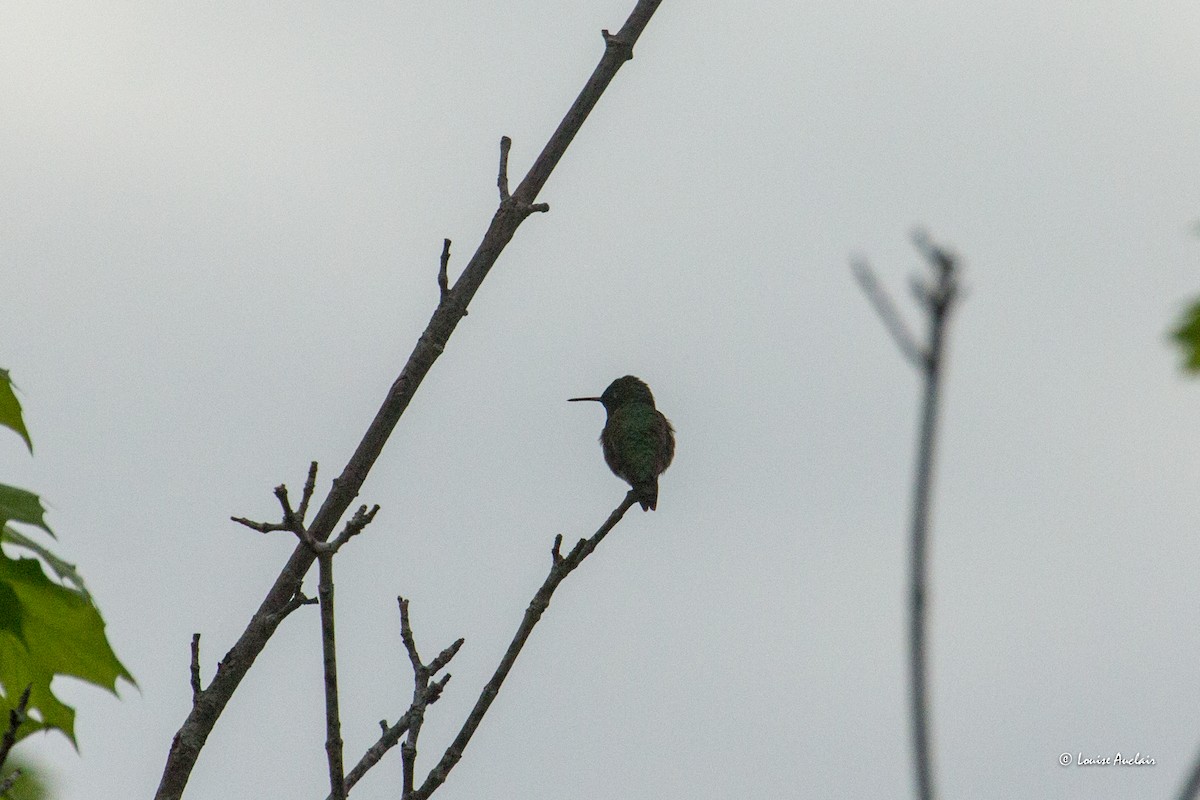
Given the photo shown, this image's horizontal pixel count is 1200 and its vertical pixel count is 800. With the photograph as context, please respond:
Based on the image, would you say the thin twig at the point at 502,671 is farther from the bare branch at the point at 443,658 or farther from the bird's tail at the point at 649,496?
the bird's tail at the point at 649,496

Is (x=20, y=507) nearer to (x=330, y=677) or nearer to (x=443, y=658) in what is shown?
(x=330, y=677)

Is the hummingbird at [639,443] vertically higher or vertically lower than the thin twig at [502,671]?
higher

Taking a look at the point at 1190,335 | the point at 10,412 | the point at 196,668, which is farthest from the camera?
the point at 196,668

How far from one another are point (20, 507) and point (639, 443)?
29.9 feet

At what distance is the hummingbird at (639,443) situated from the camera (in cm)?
1202

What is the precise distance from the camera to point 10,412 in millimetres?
3820

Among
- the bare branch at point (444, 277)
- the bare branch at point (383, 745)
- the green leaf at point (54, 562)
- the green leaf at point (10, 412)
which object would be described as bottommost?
the bare branch at point (383, 745)

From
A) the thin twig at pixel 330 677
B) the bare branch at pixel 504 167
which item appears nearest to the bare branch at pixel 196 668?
the thin twig at pixel 330 677

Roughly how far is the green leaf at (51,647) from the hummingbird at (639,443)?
7.86m

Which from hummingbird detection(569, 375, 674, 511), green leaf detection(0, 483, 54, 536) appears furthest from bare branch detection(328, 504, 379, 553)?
hummingbird detection(569, 375, 674, 511)

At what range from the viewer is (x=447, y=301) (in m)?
5.13

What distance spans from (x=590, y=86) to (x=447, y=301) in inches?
39.5

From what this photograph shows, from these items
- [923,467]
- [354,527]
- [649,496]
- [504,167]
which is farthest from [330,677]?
[649,496]

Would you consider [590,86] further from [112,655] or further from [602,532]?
[112,655]
